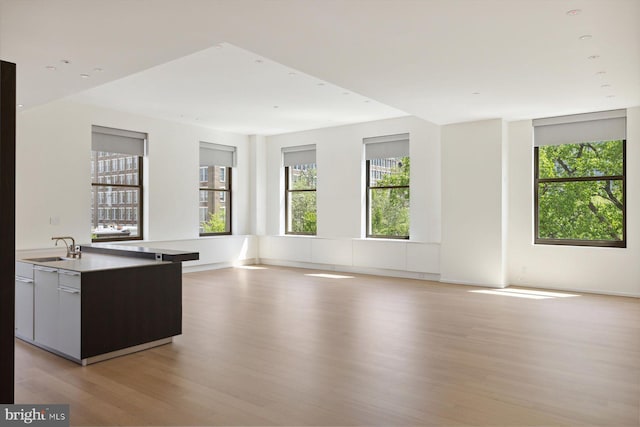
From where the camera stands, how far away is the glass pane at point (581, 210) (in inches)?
269

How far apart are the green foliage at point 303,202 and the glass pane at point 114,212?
11.2 feet

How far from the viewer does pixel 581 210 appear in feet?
23.3

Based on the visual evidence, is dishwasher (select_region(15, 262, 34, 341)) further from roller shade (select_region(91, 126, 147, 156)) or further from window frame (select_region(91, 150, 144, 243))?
roller shade (select_region(91, 126, 147, 156))

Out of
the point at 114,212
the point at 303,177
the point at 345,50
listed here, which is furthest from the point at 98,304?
the point at 303,177

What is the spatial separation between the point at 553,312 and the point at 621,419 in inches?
118

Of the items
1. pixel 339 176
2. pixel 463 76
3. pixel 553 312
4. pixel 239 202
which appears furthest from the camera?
pixel 239 202

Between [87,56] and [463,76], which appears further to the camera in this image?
[463,76]

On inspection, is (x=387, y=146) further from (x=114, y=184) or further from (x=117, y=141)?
(x=114, y=184)

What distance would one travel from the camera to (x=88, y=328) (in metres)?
3.62

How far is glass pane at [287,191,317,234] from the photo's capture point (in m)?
10.0

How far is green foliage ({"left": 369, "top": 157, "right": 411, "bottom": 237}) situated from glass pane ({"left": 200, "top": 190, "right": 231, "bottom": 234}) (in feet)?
10.8

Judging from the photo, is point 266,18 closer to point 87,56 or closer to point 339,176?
point 87,56

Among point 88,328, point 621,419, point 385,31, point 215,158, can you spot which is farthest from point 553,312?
point 215,158

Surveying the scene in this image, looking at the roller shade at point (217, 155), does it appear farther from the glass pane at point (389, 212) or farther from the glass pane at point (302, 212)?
the glass pane at point (389, 212)
